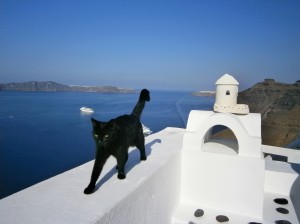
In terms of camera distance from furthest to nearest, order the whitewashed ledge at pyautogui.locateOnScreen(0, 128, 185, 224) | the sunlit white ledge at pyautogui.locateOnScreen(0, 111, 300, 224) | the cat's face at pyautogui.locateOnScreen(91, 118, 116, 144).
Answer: the cat's face at pyautogui.locateOnScreen(91, 118, 116, 144), the sunlit white ledge at pyautogui.locateOnScreen(0, 111, 300, 224), the whitewashed ledge at pyautogui.locateOnScreen(0, 128, 185, 224)

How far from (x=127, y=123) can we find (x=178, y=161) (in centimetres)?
268

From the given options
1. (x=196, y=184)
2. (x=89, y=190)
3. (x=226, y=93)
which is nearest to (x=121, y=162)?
(x=89, y=190)

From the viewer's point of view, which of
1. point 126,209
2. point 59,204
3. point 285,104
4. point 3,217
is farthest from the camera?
point 285,104

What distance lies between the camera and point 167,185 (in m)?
5.38

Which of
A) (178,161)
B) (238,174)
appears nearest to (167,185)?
(178,161)

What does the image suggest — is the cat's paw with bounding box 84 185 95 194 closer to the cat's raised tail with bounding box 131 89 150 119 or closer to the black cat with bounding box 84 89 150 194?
the black cat with bounding box 84 89 150 194

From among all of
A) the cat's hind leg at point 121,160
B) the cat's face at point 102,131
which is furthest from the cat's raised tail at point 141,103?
the cat's face at point 102,131

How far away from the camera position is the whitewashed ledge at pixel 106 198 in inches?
110

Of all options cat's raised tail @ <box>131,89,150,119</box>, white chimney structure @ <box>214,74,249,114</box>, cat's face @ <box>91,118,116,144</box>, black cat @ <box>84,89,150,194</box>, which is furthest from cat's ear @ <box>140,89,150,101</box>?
white chimney structure @ <box>214,74,249,114</box>

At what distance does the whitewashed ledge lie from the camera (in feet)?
9.14

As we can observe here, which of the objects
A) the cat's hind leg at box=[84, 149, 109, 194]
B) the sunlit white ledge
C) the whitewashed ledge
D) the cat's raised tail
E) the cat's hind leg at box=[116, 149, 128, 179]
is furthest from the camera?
the cat's raised tail

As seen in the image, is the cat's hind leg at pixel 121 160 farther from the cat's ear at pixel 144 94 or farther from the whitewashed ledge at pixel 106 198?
the cat's ear at pixel 144 94

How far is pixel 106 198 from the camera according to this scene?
325cm

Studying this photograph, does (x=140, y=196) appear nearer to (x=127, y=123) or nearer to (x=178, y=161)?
(x=127, y=123)
